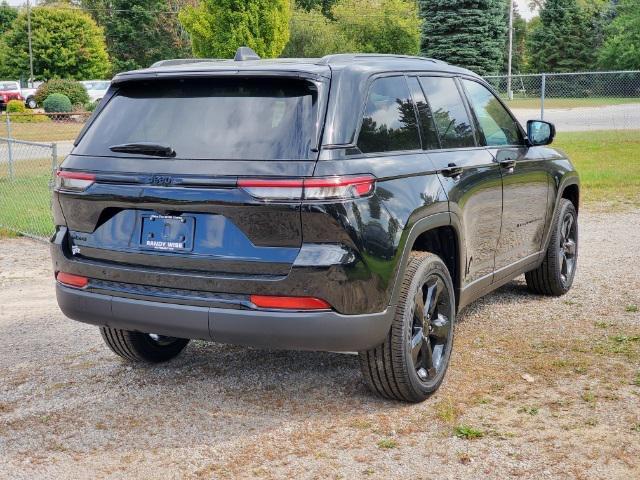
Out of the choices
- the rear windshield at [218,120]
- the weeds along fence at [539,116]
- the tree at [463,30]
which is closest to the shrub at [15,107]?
the weeds along fence at [539,116]

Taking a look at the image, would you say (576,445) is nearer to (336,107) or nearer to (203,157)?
(336,107)

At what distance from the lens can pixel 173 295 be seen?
4.12m

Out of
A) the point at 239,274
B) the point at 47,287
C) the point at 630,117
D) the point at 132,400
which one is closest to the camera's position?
the point at 239,274

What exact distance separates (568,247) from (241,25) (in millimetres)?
35848

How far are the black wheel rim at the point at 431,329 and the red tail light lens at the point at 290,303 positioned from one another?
26.8 inches

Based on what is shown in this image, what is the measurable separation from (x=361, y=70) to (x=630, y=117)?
75.7 feet

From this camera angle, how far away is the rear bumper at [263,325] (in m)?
3.95

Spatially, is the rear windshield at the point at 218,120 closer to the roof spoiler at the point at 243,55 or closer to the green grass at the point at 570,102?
the roof spoiler at the point at 243,55

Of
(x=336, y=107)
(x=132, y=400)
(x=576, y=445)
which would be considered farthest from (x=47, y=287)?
(x=576, y=445)

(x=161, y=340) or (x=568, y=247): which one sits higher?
(x=568, y=247)

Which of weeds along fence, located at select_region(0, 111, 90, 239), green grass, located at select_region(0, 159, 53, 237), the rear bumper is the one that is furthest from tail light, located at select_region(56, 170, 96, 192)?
green grass, located at select_region(0, 159, 53, 237)

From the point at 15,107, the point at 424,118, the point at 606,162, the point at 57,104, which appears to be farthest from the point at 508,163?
the point at 15,107

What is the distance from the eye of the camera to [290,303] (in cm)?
394

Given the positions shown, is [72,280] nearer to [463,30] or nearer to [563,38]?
[463,30]
